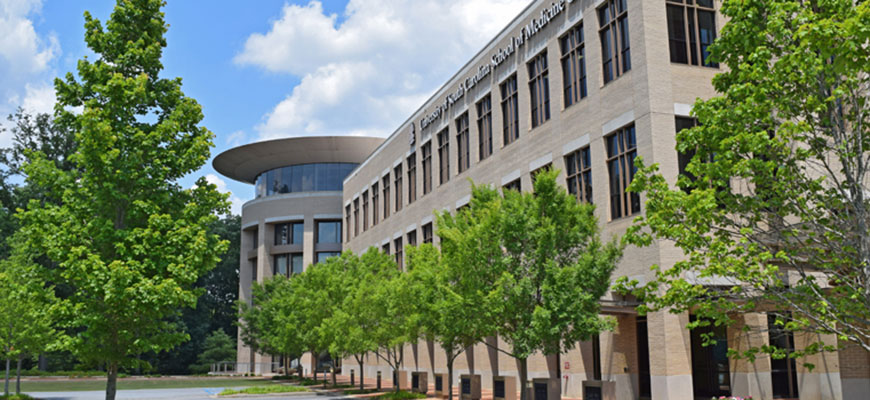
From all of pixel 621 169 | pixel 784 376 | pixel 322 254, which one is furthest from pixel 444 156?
pixel 322 254

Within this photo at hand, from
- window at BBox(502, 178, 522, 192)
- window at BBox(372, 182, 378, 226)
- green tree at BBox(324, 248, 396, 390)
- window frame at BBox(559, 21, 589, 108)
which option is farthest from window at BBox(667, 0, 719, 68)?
window at BBox(372, 182, 378, 226)

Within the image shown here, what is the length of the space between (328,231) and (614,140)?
180 ft

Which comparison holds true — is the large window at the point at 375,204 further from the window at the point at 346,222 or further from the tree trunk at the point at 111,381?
the tree trunk at the point at 111,381

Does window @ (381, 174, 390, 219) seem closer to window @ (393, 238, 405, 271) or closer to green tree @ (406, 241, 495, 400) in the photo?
window @ (393, 238, 405, 271)

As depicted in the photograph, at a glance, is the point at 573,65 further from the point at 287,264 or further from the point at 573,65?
the point at 287,264

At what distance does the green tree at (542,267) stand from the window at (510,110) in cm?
1410

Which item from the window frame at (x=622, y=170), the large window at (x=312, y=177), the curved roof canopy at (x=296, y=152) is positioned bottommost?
the window frame at (x=622, y=170)

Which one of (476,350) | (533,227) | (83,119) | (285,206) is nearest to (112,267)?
(83,119)

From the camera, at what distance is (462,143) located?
Answer: 147 ft

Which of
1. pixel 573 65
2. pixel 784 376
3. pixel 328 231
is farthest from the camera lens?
pixel 328 231

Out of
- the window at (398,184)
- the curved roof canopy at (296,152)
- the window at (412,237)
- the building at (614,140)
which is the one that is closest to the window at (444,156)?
the building at (614,140)

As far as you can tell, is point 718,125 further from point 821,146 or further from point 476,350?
point 476,350

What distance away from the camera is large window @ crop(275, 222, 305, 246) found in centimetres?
8188

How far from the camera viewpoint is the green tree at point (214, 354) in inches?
3433
